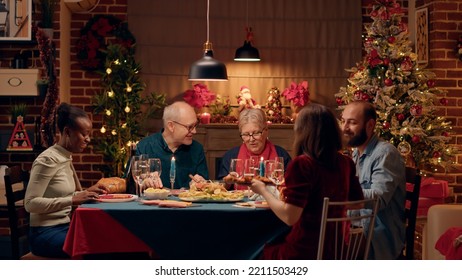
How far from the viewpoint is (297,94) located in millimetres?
8000

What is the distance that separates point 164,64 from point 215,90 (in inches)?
22.7

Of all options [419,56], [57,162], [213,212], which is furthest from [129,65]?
[213,212]

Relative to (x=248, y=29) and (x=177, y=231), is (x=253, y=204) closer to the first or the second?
(x=177, y=231)

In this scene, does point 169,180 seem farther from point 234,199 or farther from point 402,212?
point 402,212

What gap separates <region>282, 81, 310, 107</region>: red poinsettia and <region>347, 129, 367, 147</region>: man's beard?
3.75 meters

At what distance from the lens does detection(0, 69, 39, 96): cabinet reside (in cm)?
666

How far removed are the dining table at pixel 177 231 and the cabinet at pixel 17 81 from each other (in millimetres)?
3177

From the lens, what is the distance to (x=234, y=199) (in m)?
3.99

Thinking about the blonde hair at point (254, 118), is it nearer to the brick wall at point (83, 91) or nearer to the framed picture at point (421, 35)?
the framed picture at point (421, 35)

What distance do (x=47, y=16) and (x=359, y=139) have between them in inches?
140

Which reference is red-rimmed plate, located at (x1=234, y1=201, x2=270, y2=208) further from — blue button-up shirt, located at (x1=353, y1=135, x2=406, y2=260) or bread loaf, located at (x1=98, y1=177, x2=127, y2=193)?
bread loaf, located at (x1=98, y1=177, x2=127, y2=193)

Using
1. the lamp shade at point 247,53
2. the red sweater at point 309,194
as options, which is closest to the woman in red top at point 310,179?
the red sweater at point 309,194

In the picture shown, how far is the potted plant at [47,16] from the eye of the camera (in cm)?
677

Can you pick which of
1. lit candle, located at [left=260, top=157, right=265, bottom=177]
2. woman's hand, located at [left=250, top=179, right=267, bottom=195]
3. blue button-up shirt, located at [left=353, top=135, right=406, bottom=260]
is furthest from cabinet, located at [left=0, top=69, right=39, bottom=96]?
woman's hand, located at [left=250, top=179, right=267, bottom=195]
